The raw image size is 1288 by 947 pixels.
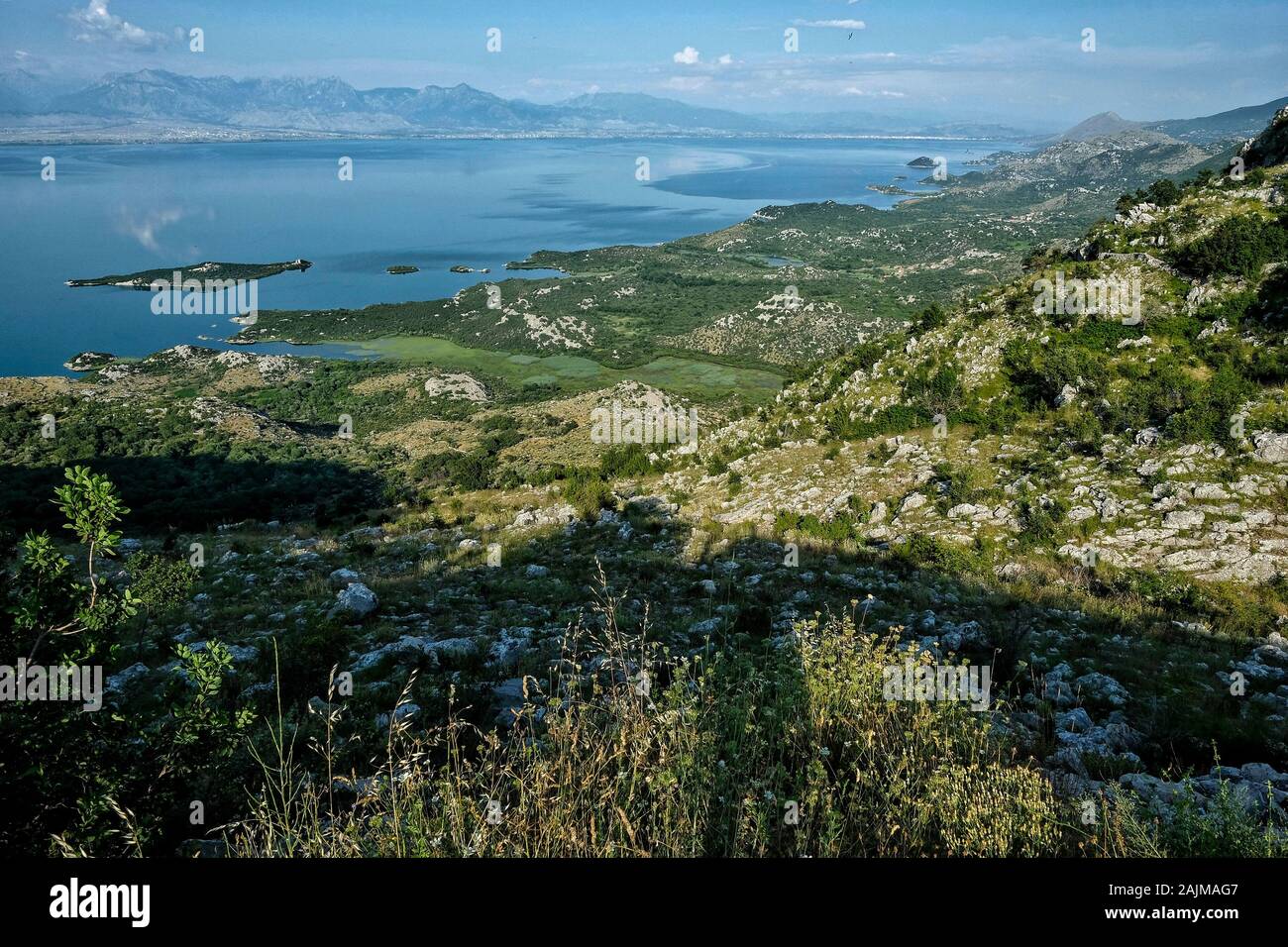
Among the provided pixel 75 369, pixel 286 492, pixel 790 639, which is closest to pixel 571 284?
pixel 75 369

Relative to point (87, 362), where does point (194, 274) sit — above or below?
above

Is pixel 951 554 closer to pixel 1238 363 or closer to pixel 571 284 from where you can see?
pixel 1238 363

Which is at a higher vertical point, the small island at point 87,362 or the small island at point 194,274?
the small island at point 194,274

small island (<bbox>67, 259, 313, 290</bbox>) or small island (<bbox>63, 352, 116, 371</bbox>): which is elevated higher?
small island (<bbox>67, 259, 313, 290</bbox>)

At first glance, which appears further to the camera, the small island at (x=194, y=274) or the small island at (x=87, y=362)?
the small island at (x=194, y=274)

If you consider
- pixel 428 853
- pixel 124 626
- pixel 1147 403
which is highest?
pixel 1147 403

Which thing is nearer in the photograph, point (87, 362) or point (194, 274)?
point (87, 362)

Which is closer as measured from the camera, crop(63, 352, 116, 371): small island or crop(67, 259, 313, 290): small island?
crop(63, 352, 116, 371): small island
